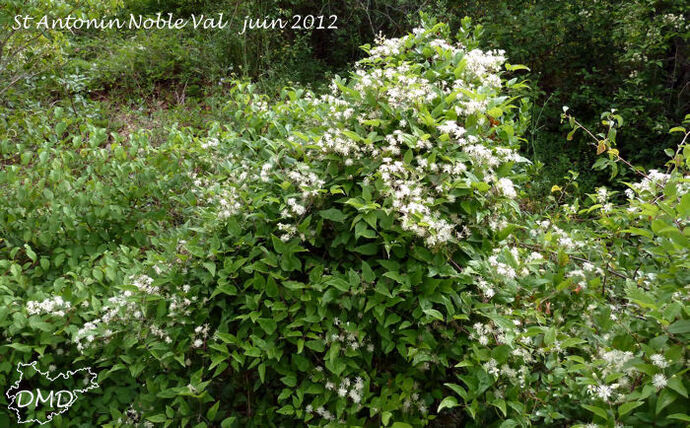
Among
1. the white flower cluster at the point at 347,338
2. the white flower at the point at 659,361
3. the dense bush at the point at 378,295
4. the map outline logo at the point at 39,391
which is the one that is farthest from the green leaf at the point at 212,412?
the white flower at the point at 659,361

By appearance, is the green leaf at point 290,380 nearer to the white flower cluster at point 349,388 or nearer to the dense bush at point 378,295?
the dense bush at point 378,295

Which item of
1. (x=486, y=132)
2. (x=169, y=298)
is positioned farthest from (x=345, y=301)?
(x=486, y=132)

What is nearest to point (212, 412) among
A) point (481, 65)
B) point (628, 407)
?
point (628, 407)

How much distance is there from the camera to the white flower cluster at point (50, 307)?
2.16 meters

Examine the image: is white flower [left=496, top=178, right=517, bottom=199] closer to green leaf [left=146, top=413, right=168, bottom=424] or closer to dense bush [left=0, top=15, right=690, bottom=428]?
dense bush [left=0, top=15, right=690, bottom=428]

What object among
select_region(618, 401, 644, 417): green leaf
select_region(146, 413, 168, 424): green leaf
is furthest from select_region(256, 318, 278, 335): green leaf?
select_region(618, 401, 644, 417): green leaf

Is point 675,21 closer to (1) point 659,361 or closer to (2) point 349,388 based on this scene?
(1) point 659,361

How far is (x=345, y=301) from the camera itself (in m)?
1.82

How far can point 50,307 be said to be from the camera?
2172mm

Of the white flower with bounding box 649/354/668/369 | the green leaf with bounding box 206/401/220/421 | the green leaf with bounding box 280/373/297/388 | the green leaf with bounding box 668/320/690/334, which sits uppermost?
the green leaf with bounding box 668/320/690/334

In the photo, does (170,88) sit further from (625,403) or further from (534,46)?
(625,403)

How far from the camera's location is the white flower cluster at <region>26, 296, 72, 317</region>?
7.09 ft

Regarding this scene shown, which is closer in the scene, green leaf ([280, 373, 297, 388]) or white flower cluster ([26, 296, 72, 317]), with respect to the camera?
green leaf ([280, 373, 297, 388])

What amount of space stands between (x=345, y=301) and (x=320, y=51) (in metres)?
5.87
